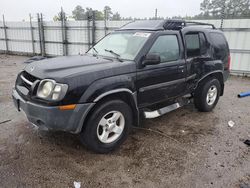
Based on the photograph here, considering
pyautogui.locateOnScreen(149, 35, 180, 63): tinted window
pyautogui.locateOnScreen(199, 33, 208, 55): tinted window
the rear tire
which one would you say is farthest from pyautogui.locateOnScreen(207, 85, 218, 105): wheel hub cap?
pyautogui.locateOnScreen(149, 35, 180, 63): tinted window

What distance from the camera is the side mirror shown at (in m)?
3.13

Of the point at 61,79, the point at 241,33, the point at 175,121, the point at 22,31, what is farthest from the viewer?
the point at 22,31

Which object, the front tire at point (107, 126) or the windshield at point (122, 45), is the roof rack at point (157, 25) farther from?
the front tire at point (107, 126)

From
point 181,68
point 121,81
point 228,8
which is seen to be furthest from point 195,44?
point 228,8

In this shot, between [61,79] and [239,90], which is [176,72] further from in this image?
[239,90]

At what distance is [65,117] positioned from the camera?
2.53 meters

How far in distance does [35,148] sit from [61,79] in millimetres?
1377

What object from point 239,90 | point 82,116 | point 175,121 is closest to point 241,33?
point 239,90

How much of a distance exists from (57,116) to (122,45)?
1806 millimetres

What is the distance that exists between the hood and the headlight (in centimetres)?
8

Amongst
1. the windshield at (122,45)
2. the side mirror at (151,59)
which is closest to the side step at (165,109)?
the side mirror at (151,59)

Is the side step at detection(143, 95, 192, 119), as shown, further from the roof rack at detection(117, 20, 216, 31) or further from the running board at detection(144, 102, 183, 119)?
the roof rack at detection(117, 20, 216, 31)

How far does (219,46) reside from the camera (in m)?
4.76

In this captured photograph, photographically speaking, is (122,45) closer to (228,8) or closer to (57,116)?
(57,116)
